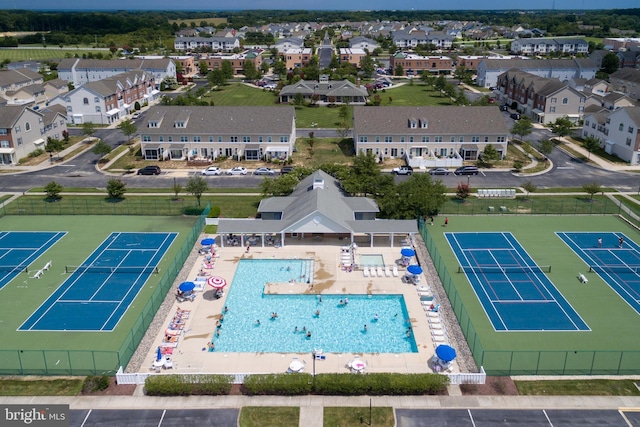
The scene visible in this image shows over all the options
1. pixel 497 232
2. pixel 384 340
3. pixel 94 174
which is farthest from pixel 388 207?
pixel 94 174

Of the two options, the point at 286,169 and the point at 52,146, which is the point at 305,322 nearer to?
the point at 286,169

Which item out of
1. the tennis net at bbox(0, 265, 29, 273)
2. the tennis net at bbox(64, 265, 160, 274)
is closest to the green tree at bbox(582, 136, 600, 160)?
the tennis net at bbox(64, 265, 160, 274)

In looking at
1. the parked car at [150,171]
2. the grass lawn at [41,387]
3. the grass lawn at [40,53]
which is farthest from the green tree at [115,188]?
the grass lawn at [40,53]

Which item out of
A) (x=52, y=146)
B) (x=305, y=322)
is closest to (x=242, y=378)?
(x=305, y=322)

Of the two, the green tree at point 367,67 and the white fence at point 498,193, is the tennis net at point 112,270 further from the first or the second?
the green tree at point 367,67

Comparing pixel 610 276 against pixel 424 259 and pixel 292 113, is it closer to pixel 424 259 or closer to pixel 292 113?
pixel 424 259
